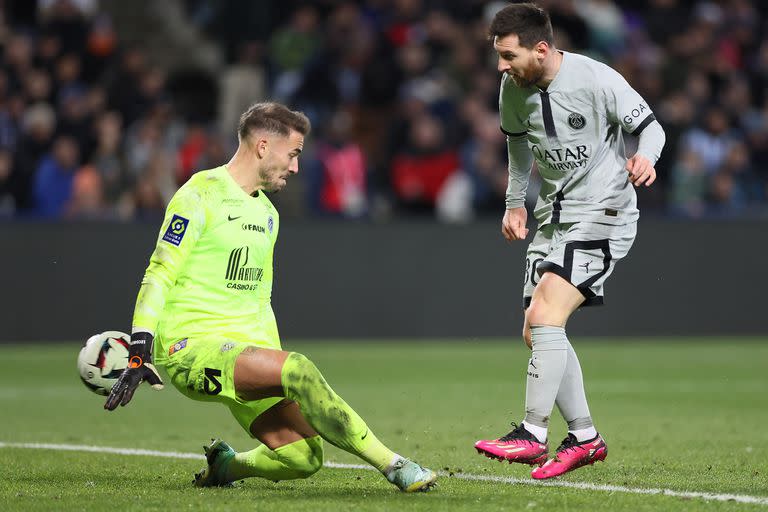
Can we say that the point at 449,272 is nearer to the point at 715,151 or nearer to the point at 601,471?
the point at 715,151

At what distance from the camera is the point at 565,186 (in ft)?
22.2

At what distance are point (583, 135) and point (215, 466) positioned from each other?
2328mm

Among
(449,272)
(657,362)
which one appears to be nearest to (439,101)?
(449,272)

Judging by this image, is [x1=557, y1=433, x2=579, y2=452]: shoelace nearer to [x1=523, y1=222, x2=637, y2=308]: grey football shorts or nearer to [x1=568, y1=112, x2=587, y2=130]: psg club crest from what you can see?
[x1=523, y1=222, x2=637, y2=308]: grey football shorts

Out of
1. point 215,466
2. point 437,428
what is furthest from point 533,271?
point 437,428

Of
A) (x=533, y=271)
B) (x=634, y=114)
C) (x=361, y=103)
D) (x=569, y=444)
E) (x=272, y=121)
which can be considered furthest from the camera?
(x=361, y=103)

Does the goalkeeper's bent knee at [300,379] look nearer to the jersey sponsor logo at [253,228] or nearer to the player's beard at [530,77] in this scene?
the jersey sponsor logo at [253,228]

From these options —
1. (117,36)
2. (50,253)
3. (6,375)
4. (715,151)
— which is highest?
(117,36)

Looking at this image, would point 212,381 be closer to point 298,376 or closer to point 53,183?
point 298,376

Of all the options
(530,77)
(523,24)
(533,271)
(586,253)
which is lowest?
(533,271)

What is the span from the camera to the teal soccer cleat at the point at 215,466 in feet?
21.1

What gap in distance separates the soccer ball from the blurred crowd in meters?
9.02

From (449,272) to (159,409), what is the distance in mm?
5578

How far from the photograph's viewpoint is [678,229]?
15.8 meters
